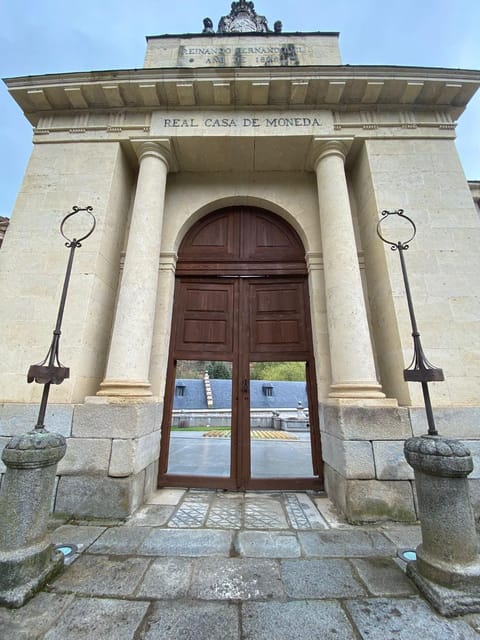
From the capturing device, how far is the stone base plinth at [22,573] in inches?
80.9

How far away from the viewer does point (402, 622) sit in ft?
6.31

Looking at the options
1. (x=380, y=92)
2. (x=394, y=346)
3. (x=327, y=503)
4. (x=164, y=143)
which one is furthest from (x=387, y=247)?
(x=164, y=143)

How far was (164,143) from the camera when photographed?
542cm

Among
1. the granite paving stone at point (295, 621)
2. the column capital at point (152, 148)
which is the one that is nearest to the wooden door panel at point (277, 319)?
the column capital at point (152, 148)

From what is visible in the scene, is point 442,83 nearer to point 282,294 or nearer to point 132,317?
point 282,294

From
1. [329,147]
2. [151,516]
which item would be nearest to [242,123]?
[329,147]

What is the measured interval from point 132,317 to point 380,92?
6466mm

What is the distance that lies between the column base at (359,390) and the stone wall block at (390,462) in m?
0.62

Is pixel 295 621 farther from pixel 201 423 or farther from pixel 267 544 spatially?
pixel 201 423

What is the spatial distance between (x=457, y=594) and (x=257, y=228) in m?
5.84

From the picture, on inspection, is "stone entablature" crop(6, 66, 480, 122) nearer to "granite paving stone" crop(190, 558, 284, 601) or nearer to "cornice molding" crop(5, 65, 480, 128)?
"cornice molding" crop(5, 65, 480, 128)

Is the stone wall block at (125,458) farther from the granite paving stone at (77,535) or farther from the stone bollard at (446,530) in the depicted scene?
the stone bollard at (446,530)

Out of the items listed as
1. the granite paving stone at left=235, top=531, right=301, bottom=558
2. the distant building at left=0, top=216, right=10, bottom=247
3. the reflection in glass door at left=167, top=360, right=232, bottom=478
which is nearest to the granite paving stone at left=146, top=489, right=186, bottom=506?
the reflection in glass door at left=167, top=360, right=232, bottom=478

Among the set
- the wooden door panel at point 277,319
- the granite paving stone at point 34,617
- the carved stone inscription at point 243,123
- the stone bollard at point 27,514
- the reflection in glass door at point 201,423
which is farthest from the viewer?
the reflection in glass door at point 201,423
